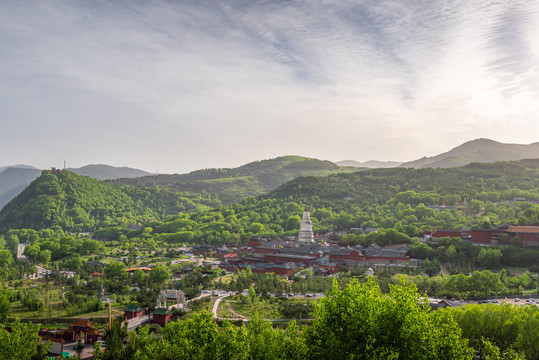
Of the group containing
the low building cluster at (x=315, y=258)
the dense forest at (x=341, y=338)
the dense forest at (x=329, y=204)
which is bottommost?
the low building cluster at (x=315, y=258)

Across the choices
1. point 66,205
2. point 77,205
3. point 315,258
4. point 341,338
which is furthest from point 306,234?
point 66,205

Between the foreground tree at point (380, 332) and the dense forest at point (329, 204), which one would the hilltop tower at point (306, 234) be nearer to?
the dense forest at point (329, 204)

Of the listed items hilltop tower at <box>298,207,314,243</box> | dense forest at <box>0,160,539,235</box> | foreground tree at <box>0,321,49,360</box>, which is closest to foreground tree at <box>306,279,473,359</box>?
foreground tree at <box>0,321,49,360</box>

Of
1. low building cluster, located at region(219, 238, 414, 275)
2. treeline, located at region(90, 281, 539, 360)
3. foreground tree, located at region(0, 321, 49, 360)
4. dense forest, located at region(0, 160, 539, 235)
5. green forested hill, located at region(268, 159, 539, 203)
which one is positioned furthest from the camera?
green forested hill, located at region(268, 159, 539, 203)

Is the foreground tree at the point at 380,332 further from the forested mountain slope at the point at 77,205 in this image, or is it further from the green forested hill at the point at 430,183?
the forested mountain slope at the point at 77,205

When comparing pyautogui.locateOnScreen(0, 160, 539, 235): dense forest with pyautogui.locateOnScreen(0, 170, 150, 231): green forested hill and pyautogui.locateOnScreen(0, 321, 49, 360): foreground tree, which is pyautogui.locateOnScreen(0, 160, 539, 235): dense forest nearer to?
pyautogui.locateOnScreen(0, 170, 150, 231): green forested hill

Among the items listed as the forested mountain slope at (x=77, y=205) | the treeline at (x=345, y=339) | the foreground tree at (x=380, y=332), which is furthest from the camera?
the forested mountain slope at (x=77, y=205)

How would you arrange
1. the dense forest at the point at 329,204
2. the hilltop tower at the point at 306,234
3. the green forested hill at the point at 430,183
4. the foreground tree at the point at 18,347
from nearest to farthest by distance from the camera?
the foreground tree at the point at 18,347
the hilltop tower at the point at 306,234
the dense forest at the point at 329,204
the green forested hill at the point at 430,183

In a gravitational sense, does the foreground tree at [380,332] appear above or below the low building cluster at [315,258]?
above

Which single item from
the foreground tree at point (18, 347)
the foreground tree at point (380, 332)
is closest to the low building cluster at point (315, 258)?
the foreground tree at point (18, 347)

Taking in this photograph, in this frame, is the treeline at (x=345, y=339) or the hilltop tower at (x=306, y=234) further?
the hilltop tower at (x=306, y=234)

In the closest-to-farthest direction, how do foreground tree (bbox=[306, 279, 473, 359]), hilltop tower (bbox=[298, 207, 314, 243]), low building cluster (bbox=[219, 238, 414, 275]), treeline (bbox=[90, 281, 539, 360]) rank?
foreground tree (bbox=[306, 279, 473, 359])
treeline (bbox=[90, 281, 539, 360])
low building cluster (bbox=[219, 238, 414, 275])
hilltop tower (bbox=[298, 207, 314, 243])

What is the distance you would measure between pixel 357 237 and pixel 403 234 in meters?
6.93

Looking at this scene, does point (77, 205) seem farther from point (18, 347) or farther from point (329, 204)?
point (18, 347)
